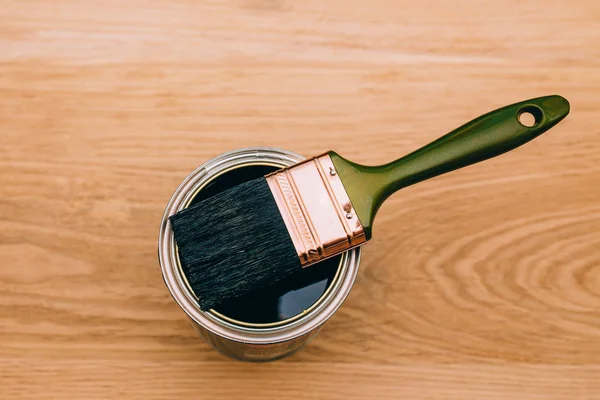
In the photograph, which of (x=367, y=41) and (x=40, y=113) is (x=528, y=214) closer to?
(x=367, y=41)

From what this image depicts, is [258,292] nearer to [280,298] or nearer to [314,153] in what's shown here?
[280,298]

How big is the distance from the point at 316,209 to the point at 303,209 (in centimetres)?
1

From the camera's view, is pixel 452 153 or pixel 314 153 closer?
pixel 452 153

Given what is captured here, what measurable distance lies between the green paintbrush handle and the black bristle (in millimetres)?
70

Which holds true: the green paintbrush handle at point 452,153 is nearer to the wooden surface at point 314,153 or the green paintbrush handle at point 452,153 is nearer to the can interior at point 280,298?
the can interior at point 280,298

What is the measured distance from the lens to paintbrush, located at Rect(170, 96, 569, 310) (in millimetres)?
524

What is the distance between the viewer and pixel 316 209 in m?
0.53

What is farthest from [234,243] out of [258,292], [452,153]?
[452,153]

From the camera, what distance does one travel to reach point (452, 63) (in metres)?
0.75

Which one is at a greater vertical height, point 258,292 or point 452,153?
point 452,153

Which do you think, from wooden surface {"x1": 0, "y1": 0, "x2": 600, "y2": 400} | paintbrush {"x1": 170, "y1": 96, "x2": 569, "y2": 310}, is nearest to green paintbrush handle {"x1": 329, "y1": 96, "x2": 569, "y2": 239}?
paintbrush {"x1": 170, "y1": 96, "x2": 569, "y2": 310}

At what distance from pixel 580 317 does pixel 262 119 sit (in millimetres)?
418

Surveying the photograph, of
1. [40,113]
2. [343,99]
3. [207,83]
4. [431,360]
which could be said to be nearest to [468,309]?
[431,360]

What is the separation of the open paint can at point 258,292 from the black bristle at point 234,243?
0.05ft
